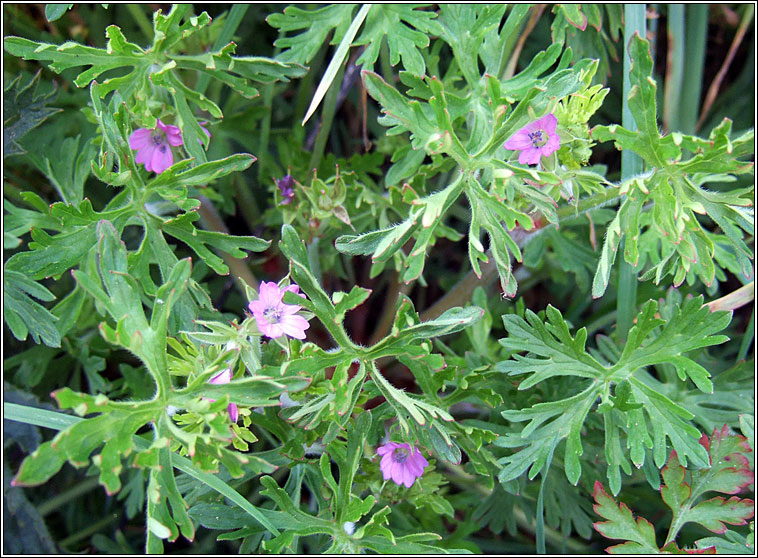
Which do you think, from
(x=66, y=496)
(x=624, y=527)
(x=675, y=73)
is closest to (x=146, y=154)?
(x=66, y=496)

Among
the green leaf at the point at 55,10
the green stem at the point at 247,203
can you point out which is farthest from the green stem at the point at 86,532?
the green leaf at the point at 55,10

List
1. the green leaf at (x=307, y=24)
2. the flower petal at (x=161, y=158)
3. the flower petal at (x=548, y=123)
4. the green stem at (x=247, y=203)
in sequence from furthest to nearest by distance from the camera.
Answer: the green stem at (x=247, y=203), the green leaf at (x=307, y=24), the flower petal at (x=161, y=158), the flower petal at (x=548, y=123)

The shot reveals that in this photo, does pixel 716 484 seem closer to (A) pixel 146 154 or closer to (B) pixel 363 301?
(B) pixel 363 301

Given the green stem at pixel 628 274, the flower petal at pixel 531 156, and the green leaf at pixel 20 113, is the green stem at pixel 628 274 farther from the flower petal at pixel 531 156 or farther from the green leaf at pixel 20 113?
the green leaf at pixel 20 113

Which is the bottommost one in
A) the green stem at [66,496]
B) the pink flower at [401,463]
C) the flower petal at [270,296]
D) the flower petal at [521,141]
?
the green stem at [66,496]

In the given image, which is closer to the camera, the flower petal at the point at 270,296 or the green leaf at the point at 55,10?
the flower petal at the point at 270,296

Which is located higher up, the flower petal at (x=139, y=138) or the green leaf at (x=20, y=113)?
the flower petal at (x=139, y=138)

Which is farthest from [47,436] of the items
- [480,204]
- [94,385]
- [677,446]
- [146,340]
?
[677,446]

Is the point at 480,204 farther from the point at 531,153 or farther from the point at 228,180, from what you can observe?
the point at 228,180
